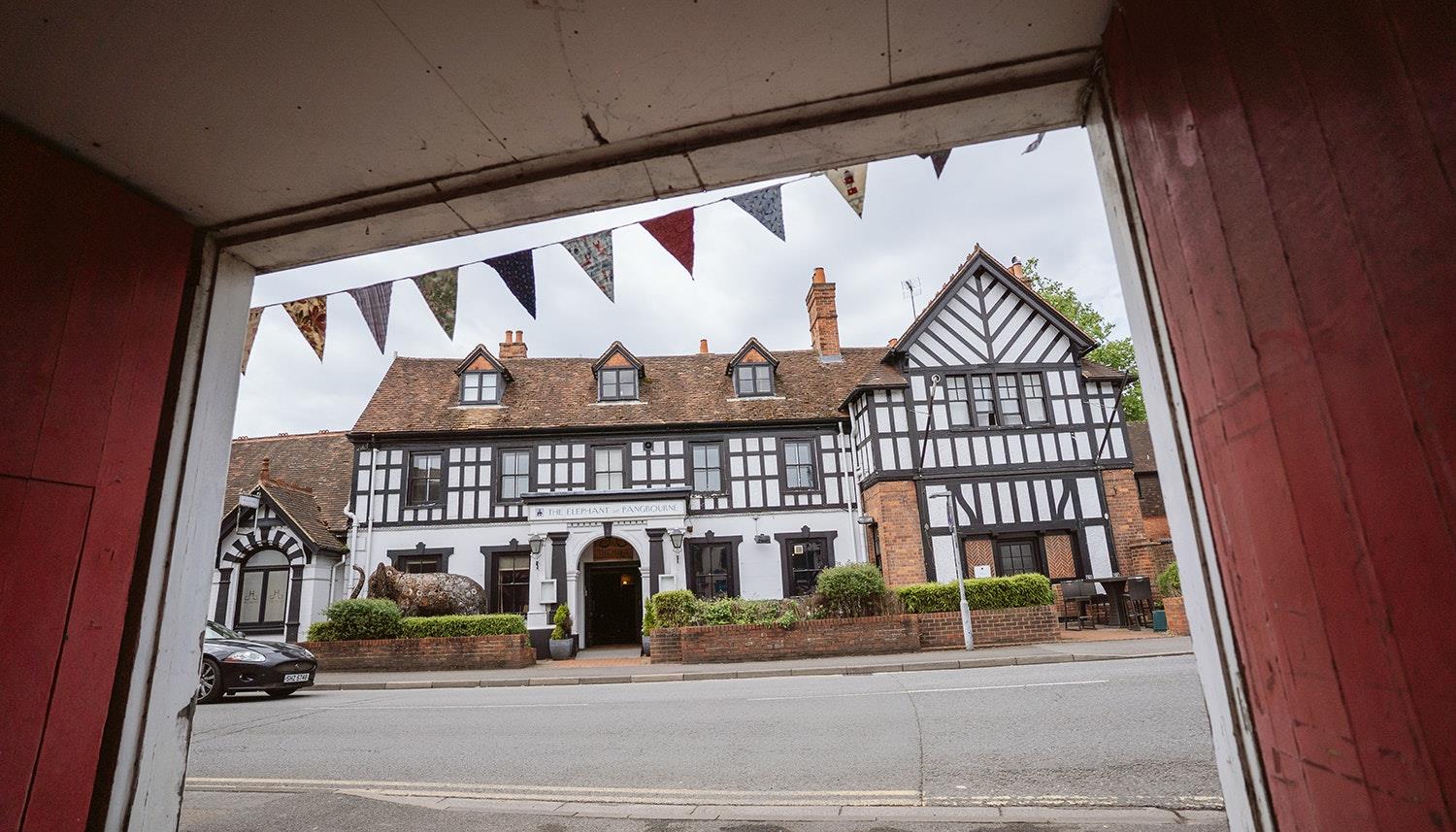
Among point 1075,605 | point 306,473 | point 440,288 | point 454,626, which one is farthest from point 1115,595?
point 306,473

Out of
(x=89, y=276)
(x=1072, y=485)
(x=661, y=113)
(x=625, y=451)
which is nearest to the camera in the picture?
(x=89, y=276)

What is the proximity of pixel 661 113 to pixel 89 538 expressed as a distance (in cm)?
201

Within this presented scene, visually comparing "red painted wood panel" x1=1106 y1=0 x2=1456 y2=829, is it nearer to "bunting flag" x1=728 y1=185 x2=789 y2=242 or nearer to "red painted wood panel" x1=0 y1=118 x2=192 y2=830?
"bunting flag" x1=728 y1=185 x2=789 y2=242

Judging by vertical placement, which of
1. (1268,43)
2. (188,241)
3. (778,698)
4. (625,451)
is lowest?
(778,698)

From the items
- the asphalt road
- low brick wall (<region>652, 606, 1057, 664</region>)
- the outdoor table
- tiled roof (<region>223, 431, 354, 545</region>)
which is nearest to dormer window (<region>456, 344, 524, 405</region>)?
tiled roof (<region>223, 431, 354, 545</region>)

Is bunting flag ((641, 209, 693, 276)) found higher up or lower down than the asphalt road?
higher up

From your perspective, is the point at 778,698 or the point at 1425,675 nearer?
the point at 1425,675

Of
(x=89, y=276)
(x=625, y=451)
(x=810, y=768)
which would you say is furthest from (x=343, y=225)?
(x=625, y=451)

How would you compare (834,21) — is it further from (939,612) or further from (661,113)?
(939,612)

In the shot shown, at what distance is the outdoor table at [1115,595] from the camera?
1560 centimetres

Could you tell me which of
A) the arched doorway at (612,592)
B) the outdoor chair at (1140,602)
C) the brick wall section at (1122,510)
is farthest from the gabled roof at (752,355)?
the outdoor chair at (1140,602)

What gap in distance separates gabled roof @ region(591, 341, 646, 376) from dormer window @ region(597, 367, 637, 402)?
15cm

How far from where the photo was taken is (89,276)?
2.03 m

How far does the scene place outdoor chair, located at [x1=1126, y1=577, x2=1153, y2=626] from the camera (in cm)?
1489
